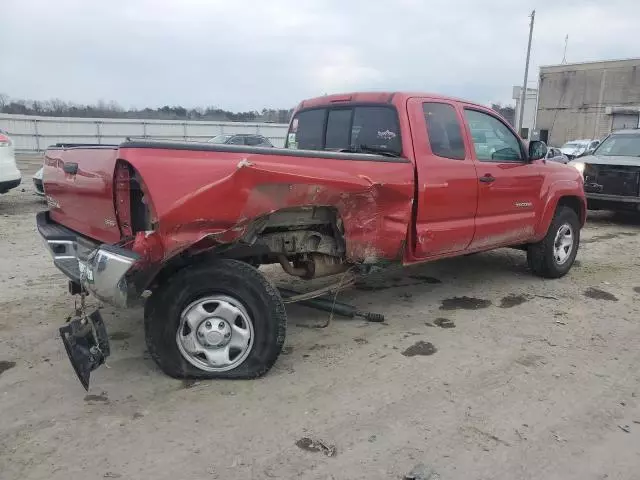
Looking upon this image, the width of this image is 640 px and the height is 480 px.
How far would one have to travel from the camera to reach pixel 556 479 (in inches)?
107

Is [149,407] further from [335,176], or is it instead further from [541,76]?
[541,76]

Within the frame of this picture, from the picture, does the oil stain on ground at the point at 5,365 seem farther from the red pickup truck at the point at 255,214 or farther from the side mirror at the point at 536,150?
the side mirror at the point at 536,150

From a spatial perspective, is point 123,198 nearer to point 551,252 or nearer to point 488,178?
point 488,178

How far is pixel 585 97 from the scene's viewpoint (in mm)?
43000

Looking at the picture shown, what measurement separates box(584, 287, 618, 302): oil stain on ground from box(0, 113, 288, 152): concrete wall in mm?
19640

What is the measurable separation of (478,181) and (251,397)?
9.57 feet

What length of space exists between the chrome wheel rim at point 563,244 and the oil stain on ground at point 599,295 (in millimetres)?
532

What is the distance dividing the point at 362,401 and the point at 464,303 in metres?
2.39

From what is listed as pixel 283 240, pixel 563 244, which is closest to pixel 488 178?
pixel 563 244

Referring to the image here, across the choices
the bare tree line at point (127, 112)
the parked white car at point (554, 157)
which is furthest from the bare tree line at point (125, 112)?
the parked white car at point (554, 157)

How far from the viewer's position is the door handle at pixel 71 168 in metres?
3.93

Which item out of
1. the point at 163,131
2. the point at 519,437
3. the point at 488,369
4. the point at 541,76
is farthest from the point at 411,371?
the point at 541,76

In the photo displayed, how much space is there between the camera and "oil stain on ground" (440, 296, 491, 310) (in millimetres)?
5352

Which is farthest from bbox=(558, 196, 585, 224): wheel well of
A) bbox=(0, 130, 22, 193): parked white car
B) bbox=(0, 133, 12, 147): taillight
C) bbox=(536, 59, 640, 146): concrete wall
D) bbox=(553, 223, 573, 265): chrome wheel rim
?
bbox=(536, 59, 640, 146): concrete wall
